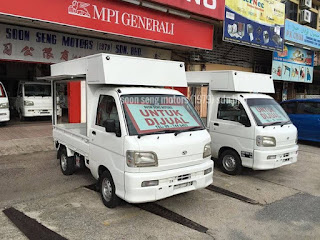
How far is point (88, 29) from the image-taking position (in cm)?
870

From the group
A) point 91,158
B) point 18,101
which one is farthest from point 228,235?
point 18,101

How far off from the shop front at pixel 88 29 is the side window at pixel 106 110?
2033 millimetres

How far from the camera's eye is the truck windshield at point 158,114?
410 centimetres

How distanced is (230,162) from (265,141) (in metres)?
0.98

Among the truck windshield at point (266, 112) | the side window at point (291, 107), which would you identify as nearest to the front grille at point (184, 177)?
the truck windshield at point (266, 112)

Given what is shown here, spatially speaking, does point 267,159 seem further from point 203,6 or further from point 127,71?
point 203,6

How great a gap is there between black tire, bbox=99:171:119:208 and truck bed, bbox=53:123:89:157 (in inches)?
27.9

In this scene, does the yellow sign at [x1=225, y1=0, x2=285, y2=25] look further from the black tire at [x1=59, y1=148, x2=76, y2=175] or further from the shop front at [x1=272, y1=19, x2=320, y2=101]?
the black tire at [x1=59, y1=148, x2=76, y2=175]

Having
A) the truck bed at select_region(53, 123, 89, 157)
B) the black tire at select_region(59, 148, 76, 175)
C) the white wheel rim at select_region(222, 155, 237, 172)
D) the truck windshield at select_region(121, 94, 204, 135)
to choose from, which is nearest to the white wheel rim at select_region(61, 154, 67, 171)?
the black tire at select_region(59, 148, 76, 175)

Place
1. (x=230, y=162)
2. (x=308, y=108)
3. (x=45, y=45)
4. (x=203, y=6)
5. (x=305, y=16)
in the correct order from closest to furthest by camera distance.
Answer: (x=230, y=162)
(x=308, y=108)
(x=45, y=45)
(x=203, y=6)
(x=305, y=16)

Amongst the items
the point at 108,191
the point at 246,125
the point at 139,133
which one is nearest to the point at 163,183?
the point at 139,133

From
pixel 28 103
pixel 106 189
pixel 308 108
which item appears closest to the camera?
pixel 106 189

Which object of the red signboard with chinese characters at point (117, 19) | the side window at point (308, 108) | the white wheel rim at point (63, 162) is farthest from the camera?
the side window at point (308, 108)

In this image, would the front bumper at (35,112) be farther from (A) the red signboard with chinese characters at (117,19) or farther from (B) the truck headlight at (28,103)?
(A) the red signboard with chinese characters at (117,19)
